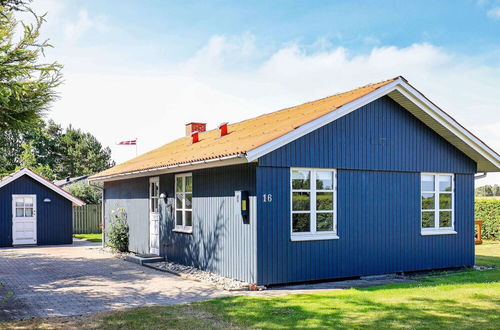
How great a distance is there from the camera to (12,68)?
780cm

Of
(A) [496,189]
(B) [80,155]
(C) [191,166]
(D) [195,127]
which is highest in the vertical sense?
(B) [80,155]

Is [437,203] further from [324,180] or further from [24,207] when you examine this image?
Answer: [24,207]

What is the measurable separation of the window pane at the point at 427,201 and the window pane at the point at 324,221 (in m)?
3.15

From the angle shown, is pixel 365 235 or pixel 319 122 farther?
pixel 365 235

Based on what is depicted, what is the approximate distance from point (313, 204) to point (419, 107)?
12.2 ft

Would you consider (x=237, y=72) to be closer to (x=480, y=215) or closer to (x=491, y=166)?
(x=491, y=166)

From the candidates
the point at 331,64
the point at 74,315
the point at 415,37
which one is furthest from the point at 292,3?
the point at 74,315

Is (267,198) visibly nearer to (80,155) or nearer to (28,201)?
(28,201)

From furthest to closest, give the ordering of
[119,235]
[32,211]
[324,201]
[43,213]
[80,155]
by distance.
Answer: [80,155] < [43,213] < [32,211] < [119,235] < [324,201]

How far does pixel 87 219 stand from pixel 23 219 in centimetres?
825

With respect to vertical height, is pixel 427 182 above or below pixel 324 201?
above

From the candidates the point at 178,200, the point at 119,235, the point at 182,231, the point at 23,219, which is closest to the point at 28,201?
the point at 23,219

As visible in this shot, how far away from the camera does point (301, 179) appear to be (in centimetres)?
1157

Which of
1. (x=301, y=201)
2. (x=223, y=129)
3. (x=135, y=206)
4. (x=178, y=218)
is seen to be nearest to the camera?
(x=301, y=201)
